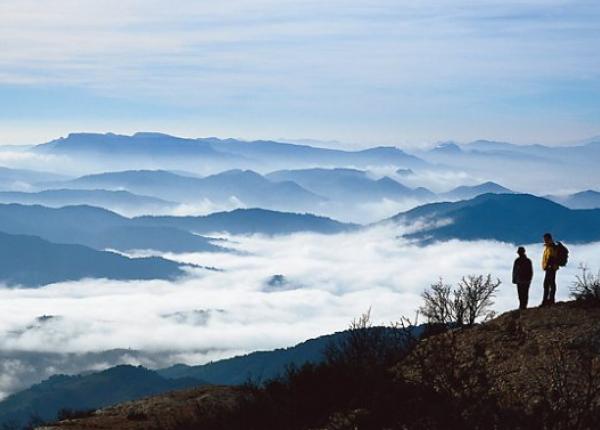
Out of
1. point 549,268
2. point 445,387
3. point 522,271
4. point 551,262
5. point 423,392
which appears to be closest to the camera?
point 445,387

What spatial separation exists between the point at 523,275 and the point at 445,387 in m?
12.0

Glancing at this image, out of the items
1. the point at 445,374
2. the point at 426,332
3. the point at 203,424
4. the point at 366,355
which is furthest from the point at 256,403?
the point at 426,332

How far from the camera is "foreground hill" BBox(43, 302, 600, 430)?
9.15 metres

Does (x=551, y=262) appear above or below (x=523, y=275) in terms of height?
above

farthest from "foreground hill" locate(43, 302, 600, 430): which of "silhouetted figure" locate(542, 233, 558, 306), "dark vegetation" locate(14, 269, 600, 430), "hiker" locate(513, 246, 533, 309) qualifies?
"hiker" locate(513, 246, 533, 309)

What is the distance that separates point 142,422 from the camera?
67.2 feet

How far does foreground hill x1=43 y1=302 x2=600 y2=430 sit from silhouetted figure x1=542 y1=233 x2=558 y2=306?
4.22ft

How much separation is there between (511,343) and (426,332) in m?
3.31

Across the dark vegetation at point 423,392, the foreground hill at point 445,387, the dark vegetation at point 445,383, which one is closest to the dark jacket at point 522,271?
the dark vegetation at point 445,383

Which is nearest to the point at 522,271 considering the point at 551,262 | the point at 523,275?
the point at 523,275

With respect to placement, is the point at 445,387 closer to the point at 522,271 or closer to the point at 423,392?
the point at 423,392

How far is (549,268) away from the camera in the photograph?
21297 mm

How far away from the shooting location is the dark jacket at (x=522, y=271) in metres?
21.6

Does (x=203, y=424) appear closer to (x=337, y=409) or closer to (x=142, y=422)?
(x=337, y=409)
